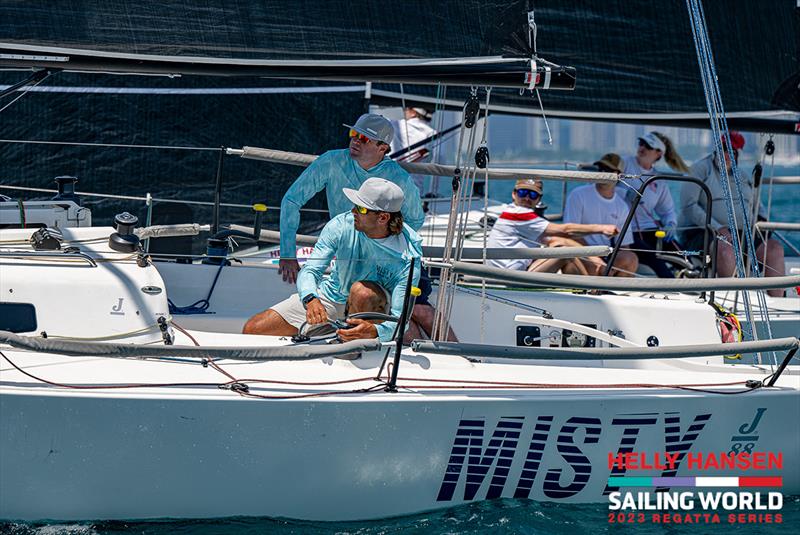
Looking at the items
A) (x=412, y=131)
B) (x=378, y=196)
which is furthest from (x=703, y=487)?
(x=412, y=131)

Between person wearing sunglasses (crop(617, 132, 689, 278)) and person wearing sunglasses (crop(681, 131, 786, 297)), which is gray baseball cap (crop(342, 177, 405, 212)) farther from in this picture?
person wearing sunglasses (crop(681, 131, 786, 297))

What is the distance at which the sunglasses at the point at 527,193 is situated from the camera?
247 inches

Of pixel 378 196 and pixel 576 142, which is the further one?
pixel 576 142

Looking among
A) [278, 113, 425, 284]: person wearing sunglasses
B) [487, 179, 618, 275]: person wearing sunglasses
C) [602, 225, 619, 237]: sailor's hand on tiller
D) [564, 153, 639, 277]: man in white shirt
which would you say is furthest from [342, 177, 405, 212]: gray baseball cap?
[564, 153, 639, 277]: man in white shirt

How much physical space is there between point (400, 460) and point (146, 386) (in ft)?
3.29

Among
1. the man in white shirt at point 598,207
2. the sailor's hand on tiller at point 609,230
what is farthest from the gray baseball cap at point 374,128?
the man in white shirt at point 598,207

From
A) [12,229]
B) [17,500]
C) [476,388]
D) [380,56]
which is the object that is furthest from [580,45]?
[17,500]

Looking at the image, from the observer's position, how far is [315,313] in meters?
4.42

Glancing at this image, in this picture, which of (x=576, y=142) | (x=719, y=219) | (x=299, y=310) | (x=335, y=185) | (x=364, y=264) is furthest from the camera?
(x=576, y=142)

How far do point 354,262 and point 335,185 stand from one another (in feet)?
2.04

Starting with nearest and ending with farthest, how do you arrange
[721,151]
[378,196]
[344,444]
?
[344,444], [378,196], [721,151]

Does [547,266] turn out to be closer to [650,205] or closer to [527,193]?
[527,193]

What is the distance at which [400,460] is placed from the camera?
165 inches

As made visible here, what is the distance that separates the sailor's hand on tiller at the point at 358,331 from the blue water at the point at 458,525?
2.39ft
